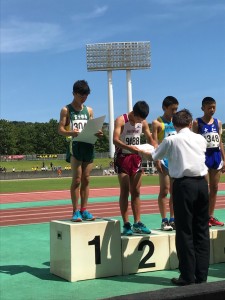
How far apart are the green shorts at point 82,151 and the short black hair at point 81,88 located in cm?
70

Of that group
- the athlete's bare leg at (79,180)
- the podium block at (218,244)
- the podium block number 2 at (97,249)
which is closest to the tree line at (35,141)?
the athlete's bare leg at (79,180)

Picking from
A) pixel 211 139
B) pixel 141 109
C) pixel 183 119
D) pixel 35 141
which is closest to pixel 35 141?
pixel 35 141

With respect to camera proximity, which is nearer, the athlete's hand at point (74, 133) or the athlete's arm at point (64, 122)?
the athlete's hand at point (74, 133)

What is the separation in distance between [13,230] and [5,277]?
166 inches

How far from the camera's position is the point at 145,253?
19.0ft

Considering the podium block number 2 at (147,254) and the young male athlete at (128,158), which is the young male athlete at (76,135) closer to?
the young male athlete at (128,158)

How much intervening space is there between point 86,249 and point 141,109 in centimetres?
189

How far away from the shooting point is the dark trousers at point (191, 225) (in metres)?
4.61

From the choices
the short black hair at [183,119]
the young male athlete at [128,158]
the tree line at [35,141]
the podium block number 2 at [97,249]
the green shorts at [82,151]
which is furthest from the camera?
the tree line at [35,141]

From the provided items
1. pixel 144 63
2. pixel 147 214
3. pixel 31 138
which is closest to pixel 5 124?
pixel 31 138

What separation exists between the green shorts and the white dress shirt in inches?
64.0

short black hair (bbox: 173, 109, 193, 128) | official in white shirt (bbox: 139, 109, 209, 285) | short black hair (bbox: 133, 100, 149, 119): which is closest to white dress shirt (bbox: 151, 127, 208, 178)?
official in white shirt (bbox: 139, 109, 209, 285)

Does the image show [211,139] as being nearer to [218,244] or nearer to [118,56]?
[218,244]

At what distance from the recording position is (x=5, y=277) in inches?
218
